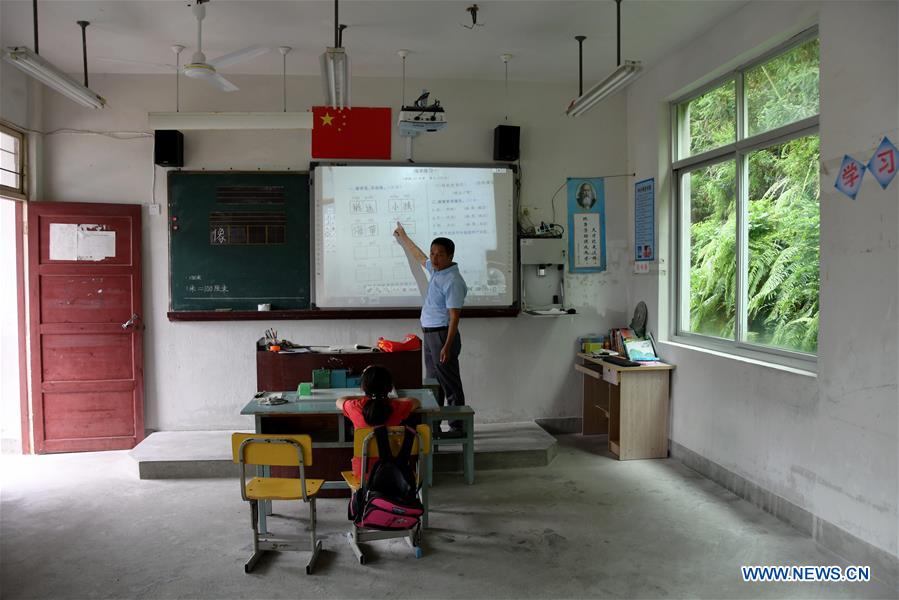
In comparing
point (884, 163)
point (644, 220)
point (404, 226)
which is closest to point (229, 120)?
point (404, 226)

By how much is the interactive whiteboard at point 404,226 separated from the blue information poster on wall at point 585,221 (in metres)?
0.60

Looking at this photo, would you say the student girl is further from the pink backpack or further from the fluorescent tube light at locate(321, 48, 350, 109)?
the fluorescent tube light at locate(321, 48, 350, 109)

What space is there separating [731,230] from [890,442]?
6.64 ft

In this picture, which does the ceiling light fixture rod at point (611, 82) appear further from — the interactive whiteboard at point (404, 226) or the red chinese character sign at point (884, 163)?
the red chinese character sign at point (884, 163)

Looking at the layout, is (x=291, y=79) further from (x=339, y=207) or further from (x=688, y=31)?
(x=688, y=31)

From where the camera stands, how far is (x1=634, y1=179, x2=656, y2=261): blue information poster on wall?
554 centimetres

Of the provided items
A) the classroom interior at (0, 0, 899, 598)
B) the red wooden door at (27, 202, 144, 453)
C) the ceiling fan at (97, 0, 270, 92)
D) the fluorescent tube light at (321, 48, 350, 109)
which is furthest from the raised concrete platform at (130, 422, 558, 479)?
the ceiling fan at (97, 0, 270, 92)

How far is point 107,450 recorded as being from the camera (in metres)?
5.52

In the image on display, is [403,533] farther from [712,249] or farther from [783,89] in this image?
[783,89]

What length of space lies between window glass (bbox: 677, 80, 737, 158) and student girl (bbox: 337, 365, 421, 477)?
317cm

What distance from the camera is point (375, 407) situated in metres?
3.24

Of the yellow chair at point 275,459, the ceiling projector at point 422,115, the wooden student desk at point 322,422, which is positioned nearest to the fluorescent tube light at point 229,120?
the ceiling projector at point 422,115

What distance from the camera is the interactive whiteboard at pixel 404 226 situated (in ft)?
18.7

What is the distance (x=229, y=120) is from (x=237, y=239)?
1287mm
